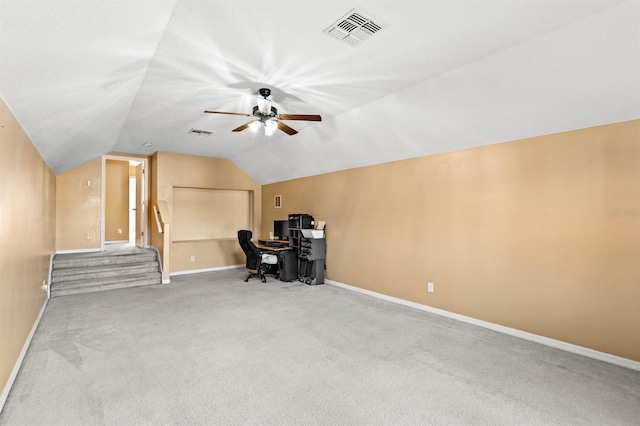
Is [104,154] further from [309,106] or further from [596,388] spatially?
[596,388]

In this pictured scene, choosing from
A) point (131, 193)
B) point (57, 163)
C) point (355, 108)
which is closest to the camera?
point (355, 108)

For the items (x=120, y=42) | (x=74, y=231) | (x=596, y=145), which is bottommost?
(x=74, y=231)

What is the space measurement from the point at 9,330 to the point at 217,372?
1680 millimetres

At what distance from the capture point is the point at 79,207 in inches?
263

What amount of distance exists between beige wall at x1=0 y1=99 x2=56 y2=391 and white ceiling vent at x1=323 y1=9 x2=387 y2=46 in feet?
8.35

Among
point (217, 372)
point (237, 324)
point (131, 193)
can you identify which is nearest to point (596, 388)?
point (217, 372)

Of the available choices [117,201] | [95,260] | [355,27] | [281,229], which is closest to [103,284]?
[95,260]

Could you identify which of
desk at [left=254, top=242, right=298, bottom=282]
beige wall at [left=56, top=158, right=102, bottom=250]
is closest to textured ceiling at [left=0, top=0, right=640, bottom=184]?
beige wall at [left=56, top=158, right=102, bottom=250]

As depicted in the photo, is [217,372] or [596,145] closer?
[217,372]

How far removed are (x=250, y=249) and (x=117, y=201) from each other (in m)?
5.54

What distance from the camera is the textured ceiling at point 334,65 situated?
203 centimetres

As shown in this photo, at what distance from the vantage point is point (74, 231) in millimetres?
6664

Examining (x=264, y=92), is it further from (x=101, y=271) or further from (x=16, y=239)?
(x=101, y=271)

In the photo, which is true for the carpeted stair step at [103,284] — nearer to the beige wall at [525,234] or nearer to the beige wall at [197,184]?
the beige wall at [197,184]
